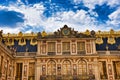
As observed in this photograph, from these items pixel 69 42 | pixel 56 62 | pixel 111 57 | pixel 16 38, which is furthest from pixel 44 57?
pixel 111 57

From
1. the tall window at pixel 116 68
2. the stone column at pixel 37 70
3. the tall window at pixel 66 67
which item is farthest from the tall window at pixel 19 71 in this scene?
the tall window at pixel 116 68

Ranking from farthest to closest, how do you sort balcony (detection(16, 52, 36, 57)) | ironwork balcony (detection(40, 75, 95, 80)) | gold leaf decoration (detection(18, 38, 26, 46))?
1. gold leaf decoration (detection(18, 38, 26, 46))
2. balcony (detection(16, 52, 36, 57))
3. ironwork balcony (detection(40, 75, 95, 80))

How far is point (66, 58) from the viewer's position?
44469 mm

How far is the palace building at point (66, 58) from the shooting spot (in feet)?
143

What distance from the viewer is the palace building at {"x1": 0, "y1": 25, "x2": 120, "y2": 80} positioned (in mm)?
43562

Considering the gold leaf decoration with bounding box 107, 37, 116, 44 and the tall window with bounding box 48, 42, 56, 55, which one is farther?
the gold leaf decoration with bounding box 107, 37, 116, 44

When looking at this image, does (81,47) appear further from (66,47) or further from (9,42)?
(9,42)

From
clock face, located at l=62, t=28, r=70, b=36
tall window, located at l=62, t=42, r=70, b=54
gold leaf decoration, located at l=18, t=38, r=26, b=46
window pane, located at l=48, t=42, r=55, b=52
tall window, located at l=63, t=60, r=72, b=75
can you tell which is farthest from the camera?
gold leaf decoration, located at l=18, t=38, r=26, b=46

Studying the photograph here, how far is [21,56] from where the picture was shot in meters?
46.2

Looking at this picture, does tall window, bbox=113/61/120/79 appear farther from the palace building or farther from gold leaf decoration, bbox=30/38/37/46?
gold leaf decoration, bbox=30/38/37/46

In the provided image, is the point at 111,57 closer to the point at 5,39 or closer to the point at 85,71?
the point at 85,71

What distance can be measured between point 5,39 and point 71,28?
15865 millimetres

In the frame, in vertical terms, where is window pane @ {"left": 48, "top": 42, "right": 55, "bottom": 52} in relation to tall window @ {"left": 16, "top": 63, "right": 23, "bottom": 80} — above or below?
above

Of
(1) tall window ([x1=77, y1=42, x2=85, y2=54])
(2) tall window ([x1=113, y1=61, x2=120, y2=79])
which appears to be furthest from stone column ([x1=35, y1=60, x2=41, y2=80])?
(2) tall window ([x1=113, y1=61, x2=120, y2=79])
